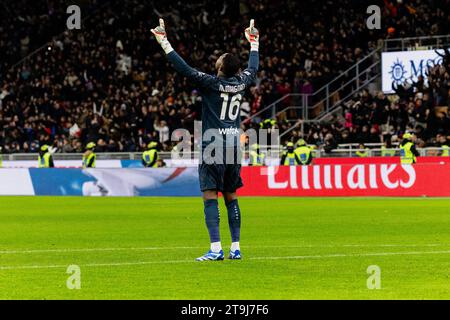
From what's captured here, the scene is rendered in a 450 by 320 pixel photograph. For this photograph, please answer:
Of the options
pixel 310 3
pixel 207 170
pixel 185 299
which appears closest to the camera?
pixel 185 299

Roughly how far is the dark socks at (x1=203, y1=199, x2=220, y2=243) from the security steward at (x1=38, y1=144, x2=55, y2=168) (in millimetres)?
29942

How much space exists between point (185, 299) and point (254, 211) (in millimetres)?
16886

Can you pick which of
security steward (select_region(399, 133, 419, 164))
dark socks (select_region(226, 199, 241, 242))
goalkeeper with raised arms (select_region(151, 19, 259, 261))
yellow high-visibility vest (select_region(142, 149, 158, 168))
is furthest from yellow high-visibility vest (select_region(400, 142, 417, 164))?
dark socks (select_region(226, 199, 241, 242))

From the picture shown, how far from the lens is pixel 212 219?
43.7 ft

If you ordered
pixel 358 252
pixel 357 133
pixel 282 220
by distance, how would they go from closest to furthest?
1. pixel 358 252
2. pixel 282 220
3. pixel 357 133

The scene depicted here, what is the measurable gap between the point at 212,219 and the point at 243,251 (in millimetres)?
1807

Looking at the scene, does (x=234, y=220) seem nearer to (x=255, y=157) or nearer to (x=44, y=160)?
(x=255, y=157)

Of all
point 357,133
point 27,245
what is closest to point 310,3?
point 357,133

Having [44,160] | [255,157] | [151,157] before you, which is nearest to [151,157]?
[151,157]

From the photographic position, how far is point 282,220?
22.8m

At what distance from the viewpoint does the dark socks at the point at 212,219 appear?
43.6ft

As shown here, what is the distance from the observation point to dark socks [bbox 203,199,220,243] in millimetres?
13297

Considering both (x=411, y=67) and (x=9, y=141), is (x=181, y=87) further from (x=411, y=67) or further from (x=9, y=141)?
(x=411, y=67)

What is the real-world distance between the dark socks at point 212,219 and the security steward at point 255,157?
25307 millimetres
